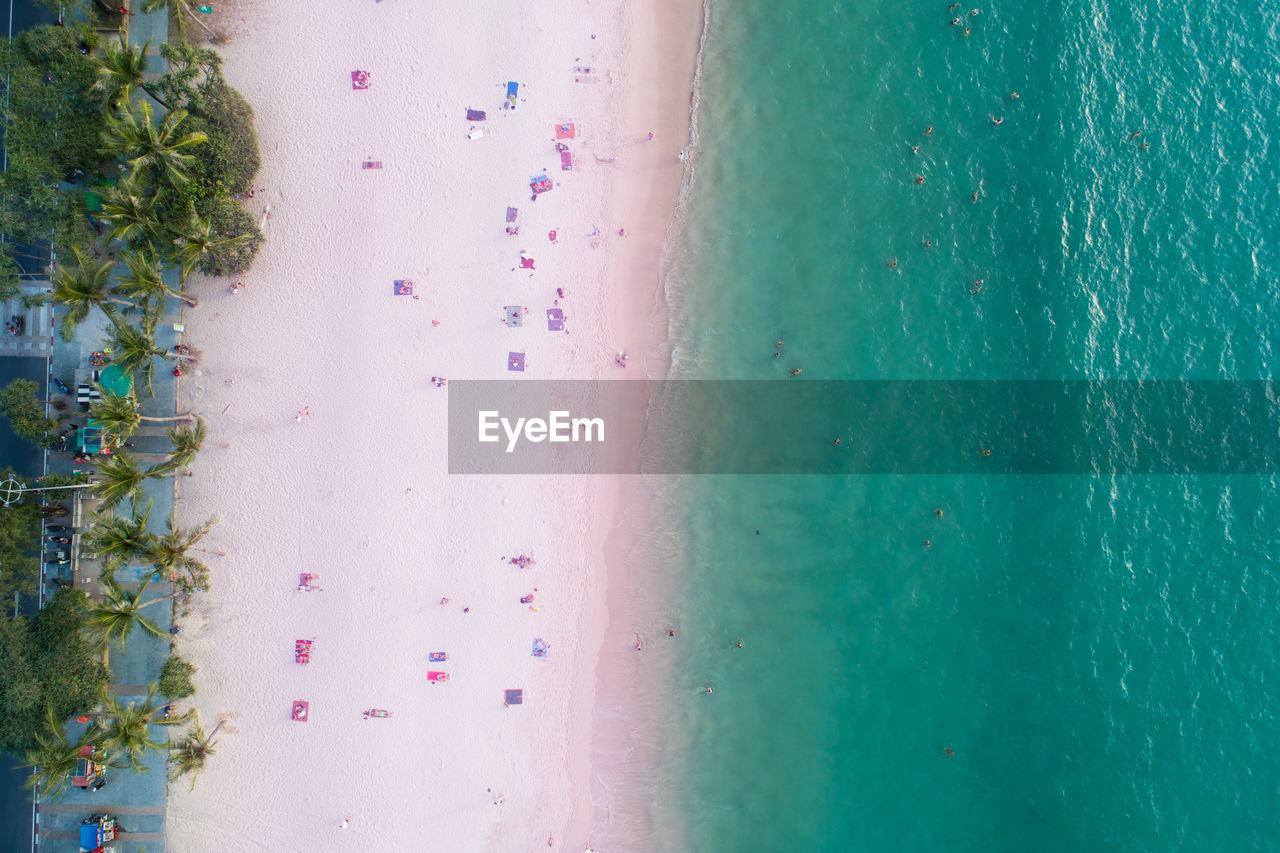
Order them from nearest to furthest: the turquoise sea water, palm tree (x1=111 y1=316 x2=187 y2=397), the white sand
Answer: palm tree (x1=111 y1=316 x2=187 y2=397), the white sand, the turquoise sea water

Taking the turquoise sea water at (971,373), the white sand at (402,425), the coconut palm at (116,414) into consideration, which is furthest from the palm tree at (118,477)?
the turquoise sea water at (971,373)

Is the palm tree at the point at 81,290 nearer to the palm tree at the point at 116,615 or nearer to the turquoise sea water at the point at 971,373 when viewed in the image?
the palm tree at the point at 116,615

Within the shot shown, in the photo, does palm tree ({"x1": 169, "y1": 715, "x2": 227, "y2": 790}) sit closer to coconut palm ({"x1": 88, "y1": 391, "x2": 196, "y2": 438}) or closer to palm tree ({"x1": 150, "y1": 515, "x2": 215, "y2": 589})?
palm tree ({"x1": 150, "y1": 515, "x2": 215, "y2": 589})

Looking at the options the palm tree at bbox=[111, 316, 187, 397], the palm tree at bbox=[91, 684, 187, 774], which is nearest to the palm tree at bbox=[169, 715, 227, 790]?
the palm tree at bbox=[91, 684, 187, 774]

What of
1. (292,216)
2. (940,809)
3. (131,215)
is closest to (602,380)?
(292,216)

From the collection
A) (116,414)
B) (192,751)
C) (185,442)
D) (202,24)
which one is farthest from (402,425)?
(202,24)

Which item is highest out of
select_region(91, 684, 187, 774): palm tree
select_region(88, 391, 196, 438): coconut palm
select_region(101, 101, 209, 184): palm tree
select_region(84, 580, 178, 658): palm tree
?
select_region(101, 101, 209, 184): palm tree
